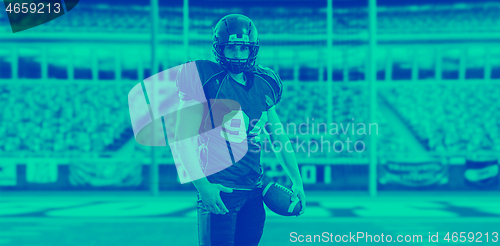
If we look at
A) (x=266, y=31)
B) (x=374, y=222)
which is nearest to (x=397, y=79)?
(x=266, y=31)

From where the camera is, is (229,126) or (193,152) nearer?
(193,152)

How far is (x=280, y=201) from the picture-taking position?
268 cm

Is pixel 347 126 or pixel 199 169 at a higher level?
pixel 199 169

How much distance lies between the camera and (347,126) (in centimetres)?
1150

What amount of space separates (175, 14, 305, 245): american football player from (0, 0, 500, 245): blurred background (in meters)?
5.45

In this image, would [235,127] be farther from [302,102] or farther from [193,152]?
[302,102]

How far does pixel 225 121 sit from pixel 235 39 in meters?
0.46

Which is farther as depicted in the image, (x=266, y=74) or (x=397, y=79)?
(x=397, y=79)

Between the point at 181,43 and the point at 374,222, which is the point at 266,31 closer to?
the point at 181,43

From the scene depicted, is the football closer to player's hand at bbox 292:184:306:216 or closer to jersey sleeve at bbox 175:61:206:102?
player's hand at bbox 292:184:306:216

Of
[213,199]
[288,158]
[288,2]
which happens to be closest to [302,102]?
[288,2]

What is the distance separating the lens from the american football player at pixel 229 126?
2.56m

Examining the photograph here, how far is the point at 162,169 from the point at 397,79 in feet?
24.5

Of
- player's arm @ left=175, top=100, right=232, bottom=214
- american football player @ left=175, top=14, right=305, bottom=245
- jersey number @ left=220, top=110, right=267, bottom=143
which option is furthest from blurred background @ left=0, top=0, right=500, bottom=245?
player's arm @ left=175, top=100, right=232, bottom=214
